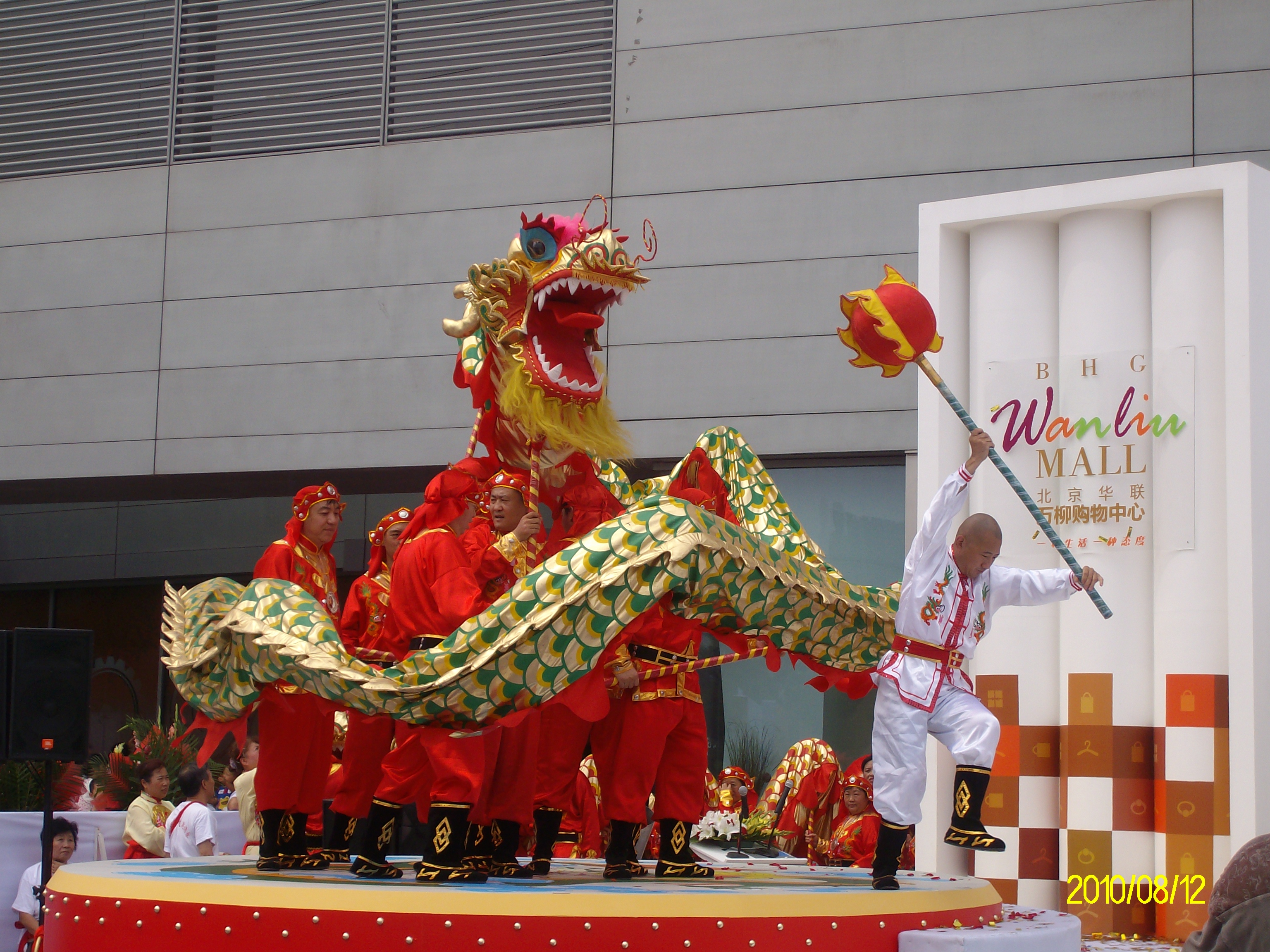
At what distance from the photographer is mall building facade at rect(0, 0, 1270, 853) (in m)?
9.33

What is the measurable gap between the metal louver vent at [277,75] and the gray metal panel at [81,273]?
0.87 metres

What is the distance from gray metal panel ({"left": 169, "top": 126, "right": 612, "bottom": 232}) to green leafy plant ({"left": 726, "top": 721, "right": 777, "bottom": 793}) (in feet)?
12.8

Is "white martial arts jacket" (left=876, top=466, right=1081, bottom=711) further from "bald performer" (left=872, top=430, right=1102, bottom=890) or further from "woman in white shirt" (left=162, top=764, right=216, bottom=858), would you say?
"woman in white shirt" (left=162, top=764, right=216, bottom=858)

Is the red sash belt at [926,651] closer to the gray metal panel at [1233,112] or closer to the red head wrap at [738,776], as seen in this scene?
the red head wrap at [738,776]

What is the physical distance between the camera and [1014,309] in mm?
6777

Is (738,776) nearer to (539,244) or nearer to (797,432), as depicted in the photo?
(797,432)

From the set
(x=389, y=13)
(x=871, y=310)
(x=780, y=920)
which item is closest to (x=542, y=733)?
(x=780, y=920)

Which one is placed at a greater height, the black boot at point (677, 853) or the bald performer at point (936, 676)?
the bald performer at point (936, 676)

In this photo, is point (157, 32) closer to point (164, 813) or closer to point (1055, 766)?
point (164, 813)

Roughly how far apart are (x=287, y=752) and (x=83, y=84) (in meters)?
8.71

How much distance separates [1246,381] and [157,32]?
29.5 ft

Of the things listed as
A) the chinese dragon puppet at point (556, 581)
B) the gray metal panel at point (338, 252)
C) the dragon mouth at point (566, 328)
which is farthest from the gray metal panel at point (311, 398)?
the dragon mouth at point (566, 328)

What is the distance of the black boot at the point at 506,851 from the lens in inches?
182
